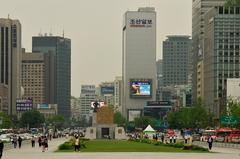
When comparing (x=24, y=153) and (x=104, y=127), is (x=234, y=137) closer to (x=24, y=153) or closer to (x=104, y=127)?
(x=24, y=153)

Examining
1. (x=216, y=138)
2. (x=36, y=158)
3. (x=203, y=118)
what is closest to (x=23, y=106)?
(x=203, y=118)

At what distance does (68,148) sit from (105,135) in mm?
82483

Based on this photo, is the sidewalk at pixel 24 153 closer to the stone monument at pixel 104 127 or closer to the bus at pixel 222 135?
the bus at pixel 222 135

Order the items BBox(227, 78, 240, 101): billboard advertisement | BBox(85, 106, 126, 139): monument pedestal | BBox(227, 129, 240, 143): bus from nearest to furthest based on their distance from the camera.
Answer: BBox(227, 129, 240, 143): bus, BBox(85, 106, 126, 139): monument pedestal, BBox(227, 78, 240, 101): billboard advertisement

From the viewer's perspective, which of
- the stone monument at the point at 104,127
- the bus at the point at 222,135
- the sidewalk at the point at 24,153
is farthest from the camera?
the stone monument at the point at 104,127

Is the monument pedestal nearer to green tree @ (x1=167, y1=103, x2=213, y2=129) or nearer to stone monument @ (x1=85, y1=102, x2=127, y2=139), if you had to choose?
stone monument @ (x1=85, y1=102, x2=127, y2=139)

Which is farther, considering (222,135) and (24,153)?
(222,135)

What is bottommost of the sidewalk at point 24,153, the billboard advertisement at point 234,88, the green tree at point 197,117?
the sidewalk at point 24,153

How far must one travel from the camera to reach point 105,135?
158375mm

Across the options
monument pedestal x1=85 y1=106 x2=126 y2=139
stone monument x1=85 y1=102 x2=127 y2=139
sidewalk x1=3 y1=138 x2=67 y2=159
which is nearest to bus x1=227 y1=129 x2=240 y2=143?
sidewalk x1=3 y1=138 x2=67 y2=159

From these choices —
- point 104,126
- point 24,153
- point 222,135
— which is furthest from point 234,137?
point 104,126

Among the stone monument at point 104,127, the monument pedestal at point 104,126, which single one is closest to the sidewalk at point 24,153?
the stone monument at point 104,127

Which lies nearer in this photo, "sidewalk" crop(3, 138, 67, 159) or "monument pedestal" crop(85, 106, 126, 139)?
"sidewalk" crop(3, 138, 67, 159)

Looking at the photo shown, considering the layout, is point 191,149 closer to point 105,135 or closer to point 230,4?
point 230,4
